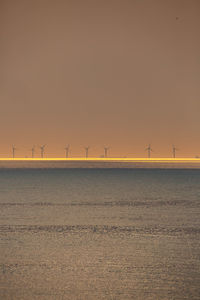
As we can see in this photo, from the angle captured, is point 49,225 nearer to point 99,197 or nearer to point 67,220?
point 67,220

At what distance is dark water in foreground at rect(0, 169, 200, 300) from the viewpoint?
3111 mm

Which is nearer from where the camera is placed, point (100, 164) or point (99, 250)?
point (99, 250)

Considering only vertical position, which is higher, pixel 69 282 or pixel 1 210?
pixel 1 210

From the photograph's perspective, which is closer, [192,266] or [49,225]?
[192,266]

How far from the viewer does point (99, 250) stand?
4270 mm

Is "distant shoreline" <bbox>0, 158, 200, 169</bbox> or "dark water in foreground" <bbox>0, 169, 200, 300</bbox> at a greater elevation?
"distant shoreline" <bbox>0, 158, 200, 169</bbox>

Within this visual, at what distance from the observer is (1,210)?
276 inches

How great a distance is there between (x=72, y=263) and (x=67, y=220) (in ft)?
7.71

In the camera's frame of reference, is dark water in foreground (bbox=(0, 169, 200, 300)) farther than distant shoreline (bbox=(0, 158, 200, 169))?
No

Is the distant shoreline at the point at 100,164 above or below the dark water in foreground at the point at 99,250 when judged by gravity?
above

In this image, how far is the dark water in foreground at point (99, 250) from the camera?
3111mm

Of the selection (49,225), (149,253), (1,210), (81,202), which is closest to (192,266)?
(149,253)

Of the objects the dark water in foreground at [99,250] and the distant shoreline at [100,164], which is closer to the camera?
the dark water in foreground at [99,250]

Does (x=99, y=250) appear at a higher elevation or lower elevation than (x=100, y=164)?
lower
